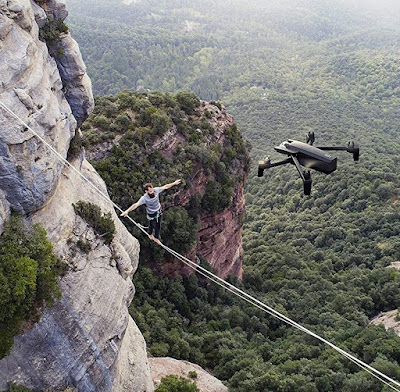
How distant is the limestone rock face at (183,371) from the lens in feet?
86.1

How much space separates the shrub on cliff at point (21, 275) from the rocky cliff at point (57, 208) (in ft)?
1.53

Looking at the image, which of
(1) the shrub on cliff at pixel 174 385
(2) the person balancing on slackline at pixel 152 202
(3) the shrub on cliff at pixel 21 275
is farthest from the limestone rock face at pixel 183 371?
(3) the shrub on cliff at pixel 21 275

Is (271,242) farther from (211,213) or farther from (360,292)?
(211,213)

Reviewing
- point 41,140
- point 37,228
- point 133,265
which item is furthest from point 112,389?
point 41,140

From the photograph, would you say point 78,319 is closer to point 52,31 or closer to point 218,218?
point 52,31

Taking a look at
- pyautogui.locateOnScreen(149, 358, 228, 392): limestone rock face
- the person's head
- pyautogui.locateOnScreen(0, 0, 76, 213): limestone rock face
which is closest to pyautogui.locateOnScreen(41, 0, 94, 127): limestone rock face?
Answer: pyautogui.locateOnScreen(0, 0, 76, 213): limestone rock face

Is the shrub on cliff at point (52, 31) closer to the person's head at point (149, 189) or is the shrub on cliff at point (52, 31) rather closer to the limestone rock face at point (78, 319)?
the limestone rock face at point (78, 319)

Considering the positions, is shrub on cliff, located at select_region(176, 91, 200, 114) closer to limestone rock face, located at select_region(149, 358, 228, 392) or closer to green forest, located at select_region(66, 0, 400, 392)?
green forest, located at select_region(66, 0, 400, 392)

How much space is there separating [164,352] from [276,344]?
12.1 metres

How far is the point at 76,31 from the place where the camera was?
17875 centimetres

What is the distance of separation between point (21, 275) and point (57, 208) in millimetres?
3202

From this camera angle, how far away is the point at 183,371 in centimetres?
2753

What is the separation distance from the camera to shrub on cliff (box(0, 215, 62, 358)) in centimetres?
1457

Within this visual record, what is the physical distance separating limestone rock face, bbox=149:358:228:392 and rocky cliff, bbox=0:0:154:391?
5426mm
